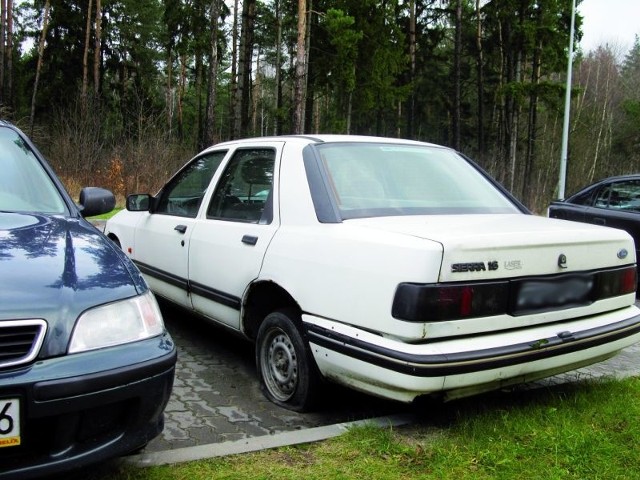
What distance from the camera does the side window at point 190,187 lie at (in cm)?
454

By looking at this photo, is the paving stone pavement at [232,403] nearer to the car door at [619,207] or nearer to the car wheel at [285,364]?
the car wheel at [285,364]

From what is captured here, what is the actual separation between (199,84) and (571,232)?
141 feet

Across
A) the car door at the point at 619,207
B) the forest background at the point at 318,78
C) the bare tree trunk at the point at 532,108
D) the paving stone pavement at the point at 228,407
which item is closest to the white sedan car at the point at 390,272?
the paving stone pavement at the point at 228,407

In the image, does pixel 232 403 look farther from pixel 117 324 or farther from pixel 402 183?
pixel 402 183

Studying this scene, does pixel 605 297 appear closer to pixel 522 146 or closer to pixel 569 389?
pixel 569 389

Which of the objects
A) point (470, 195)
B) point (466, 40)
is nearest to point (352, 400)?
point (470, 195)

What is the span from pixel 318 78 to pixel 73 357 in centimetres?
3092

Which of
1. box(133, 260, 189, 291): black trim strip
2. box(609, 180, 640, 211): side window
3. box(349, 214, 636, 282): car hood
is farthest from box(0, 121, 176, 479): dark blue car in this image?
box(609, 180, 640, 211): side window

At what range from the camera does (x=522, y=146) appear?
43.8 metres

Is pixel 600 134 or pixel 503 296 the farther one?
pixel 600 134

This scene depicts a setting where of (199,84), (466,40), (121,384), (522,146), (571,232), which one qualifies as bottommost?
(121,384)

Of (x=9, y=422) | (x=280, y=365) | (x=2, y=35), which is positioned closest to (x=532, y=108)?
(x=2, y=35)

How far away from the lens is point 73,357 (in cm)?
214

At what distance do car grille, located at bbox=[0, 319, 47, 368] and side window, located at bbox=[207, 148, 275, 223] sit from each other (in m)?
1.79
